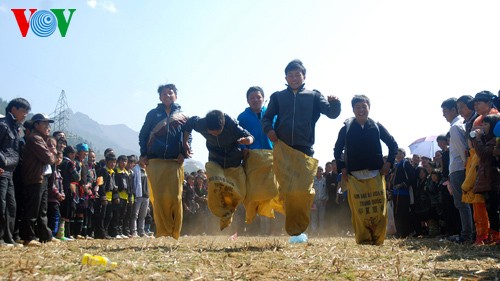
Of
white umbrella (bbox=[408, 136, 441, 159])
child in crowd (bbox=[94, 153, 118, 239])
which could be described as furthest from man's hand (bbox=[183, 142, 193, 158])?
white umbrella (bbox=[408, 136, 441, 159])

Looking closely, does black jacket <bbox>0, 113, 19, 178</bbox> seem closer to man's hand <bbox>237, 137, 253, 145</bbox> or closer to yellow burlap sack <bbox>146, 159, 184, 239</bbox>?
yellow burlap sack <bbox>146, 159, 184, 239</bbox>

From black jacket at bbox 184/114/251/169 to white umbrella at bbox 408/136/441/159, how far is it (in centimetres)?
1358

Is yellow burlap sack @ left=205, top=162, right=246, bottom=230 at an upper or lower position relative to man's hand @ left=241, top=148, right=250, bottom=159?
lower

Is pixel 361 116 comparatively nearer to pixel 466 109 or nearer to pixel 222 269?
pixel 466 109

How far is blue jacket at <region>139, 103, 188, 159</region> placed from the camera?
768cm

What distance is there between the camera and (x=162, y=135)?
7.69 metres

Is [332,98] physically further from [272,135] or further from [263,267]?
[263,267]

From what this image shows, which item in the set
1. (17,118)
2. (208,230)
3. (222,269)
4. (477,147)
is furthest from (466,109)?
(208,230)

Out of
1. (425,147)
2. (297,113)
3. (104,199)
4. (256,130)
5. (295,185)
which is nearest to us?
(295,185)

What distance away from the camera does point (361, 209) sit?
7375mm

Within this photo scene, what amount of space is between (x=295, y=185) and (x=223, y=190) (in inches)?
40.7

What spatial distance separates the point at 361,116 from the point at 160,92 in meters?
3.22

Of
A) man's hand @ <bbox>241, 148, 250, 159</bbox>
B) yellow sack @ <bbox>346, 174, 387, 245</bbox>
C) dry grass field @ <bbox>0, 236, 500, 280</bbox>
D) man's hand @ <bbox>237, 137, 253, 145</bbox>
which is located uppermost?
man's hand @ <bbox>237, 137, 253, 145</bbox>

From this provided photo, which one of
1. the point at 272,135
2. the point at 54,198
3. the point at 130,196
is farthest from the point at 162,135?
the point at 130,196
